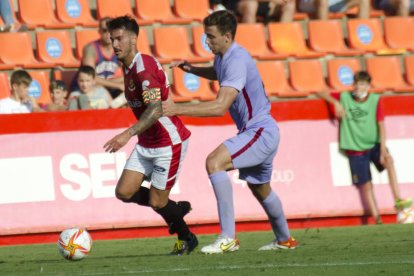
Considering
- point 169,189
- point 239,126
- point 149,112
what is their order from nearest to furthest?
point 149,112, point 239,126, point 169,189

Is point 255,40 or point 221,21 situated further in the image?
point 255,40

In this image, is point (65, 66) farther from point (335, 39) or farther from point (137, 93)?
point (137, 93)

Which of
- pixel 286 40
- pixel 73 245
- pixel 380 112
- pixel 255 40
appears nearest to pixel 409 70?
pixel 286 40

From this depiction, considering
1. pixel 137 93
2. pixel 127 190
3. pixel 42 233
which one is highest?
pixel 137 93

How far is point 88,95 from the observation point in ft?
42.8

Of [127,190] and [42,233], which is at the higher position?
[127,190]

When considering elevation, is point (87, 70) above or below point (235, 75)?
below

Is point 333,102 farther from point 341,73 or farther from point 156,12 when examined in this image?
point 156,12

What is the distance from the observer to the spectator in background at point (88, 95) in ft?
42.5

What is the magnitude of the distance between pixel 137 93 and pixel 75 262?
1.52 meters

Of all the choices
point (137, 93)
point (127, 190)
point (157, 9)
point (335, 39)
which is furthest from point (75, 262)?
point (335, 39)

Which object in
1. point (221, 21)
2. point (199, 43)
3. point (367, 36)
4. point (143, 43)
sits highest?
point (221, 21)

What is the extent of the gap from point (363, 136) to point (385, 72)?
407 cm

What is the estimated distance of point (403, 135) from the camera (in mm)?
12617
